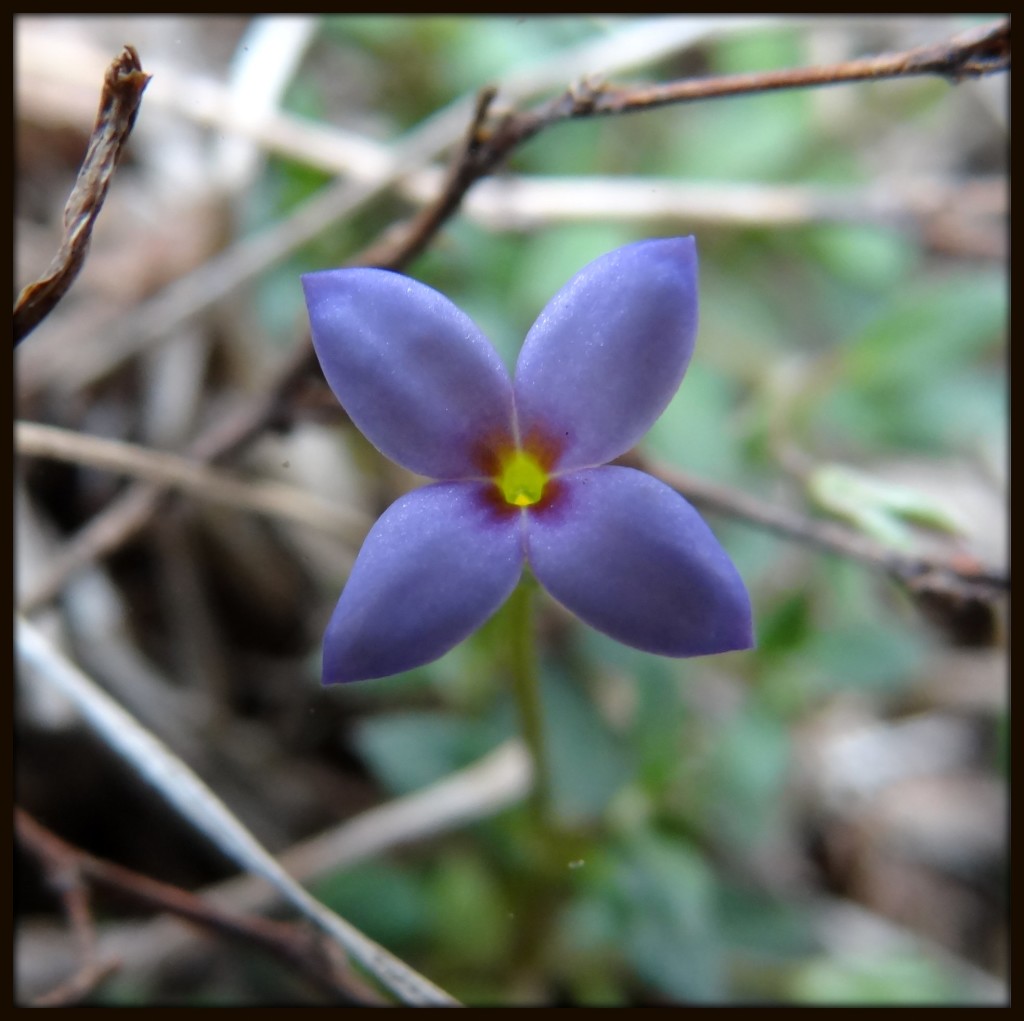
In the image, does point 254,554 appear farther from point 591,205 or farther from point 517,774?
point 591,205

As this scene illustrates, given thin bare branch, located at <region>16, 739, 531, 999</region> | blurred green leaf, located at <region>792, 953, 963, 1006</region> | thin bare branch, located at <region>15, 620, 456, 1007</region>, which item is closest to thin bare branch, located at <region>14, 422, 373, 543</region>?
thin bare branch, located at <region>15, 620, 456, 1007</region>

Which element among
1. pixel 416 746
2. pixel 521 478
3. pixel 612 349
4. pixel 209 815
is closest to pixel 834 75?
pixel 612 349

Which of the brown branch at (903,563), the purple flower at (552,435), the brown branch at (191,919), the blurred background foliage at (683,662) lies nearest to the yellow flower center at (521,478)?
the purple flower at (552,435)

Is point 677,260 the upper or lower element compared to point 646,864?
upper

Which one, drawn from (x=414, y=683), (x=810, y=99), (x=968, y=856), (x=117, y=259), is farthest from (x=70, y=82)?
(x=968, y=856)

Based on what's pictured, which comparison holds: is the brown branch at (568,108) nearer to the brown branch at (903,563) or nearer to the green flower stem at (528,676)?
the brown branch at (903,563)

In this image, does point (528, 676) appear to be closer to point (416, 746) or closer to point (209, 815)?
point (209, 815)

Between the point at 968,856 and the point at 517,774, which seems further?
the point at 968,856
